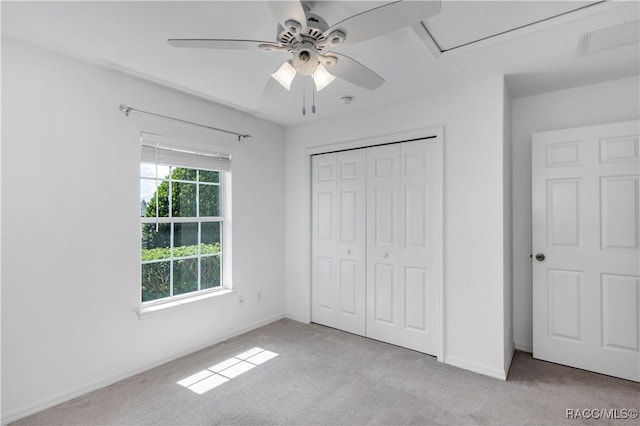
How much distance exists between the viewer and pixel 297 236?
4020 millimetres

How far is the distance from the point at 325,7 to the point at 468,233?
2.09 meters

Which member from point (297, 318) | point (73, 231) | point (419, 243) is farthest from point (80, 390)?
point (419, 243)

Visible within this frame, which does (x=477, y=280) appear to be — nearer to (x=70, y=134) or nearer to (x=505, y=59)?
(x=505, y=59)

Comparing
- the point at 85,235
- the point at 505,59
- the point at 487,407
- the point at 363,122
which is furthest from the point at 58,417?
the point at 505,59

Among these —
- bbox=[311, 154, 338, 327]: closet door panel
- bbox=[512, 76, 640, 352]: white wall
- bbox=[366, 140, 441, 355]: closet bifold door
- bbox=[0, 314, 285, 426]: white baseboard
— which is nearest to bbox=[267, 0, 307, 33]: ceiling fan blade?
bbox=[366, 140, 441, 355]: closet bifold door

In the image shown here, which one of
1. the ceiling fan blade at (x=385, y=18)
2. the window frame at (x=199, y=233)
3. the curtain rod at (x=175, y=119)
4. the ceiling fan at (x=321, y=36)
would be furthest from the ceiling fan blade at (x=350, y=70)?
the window frame at (x=199, y=233)

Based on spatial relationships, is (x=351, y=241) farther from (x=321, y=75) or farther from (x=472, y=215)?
(x=321, y=75)

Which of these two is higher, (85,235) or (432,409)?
(85,235)

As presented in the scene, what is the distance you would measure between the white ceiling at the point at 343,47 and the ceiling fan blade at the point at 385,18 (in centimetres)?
35

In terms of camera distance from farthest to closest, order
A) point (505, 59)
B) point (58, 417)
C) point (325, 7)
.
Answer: point (505, 59) → point (58, 417) → point (325, 7)

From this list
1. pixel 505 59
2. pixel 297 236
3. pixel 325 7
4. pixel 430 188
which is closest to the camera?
pixel 325 7

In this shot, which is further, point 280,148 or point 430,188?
point 280,148

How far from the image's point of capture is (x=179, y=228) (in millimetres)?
3062

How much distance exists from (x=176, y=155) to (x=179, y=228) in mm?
695
